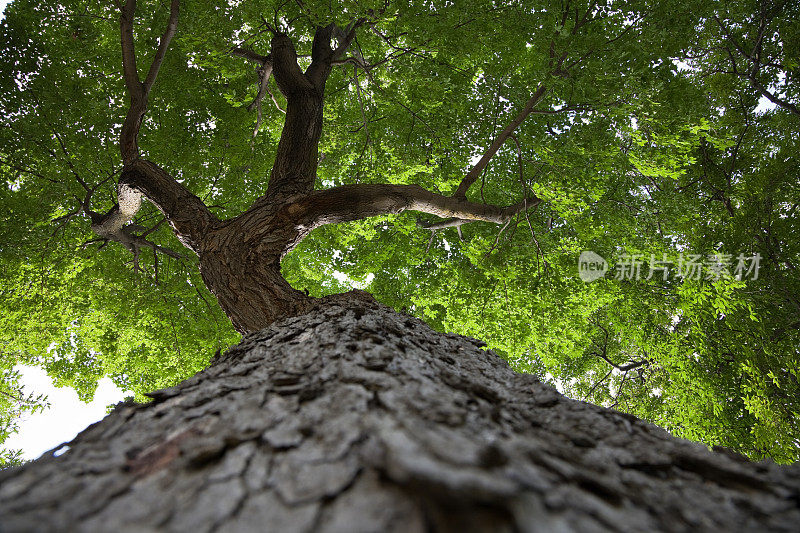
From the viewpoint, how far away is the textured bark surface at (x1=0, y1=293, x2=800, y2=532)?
822 mm

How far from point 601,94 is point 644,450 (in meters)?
6.06

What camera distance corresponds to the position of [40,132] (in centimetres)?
670

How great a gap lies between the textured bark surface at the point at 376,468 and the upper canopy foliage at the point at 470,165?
5.26 m

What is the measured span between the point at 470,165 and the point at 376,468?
29.9ft

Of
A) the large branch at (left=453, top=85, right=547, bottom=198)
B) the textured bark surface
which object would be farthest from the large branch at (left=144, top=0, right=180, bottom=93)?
the textured bark surface

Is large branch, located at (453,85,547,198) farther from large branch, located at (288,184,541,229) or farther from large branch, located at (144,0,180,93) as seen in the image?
large branch, located at (144,0,180,93)

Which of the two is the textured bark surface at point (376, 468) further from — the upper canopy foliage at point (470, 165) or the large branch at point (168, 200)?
the upper canopy foliage at point (470, 165)

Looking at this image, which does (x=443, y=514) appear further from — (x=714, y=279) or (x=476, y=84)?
(x=476, y=84)

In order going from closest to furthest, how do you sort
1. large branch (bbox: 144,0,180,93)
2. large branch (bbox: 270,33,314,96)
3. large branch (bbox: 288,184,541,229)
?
large branch (bbox: 288,184,541,229), large branch (bbox: 144,0,180,93), large branch (bbox: 270,33,314,96)

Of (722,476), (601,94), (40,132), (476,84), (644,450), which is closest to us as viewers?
(722,476)

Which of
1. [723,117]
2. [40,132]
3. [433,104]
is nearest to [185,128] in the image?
[40,132]

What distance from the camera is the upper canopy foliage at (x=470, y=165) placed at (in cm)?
614

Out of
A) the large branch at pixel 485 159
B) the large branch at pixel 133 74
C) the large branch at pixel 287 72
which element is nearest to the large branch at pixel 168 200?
the large branch at pixel 133 74

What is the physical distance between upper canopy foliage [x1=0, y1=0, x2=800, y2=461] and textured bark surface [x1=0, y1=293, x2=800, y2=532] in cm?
526
